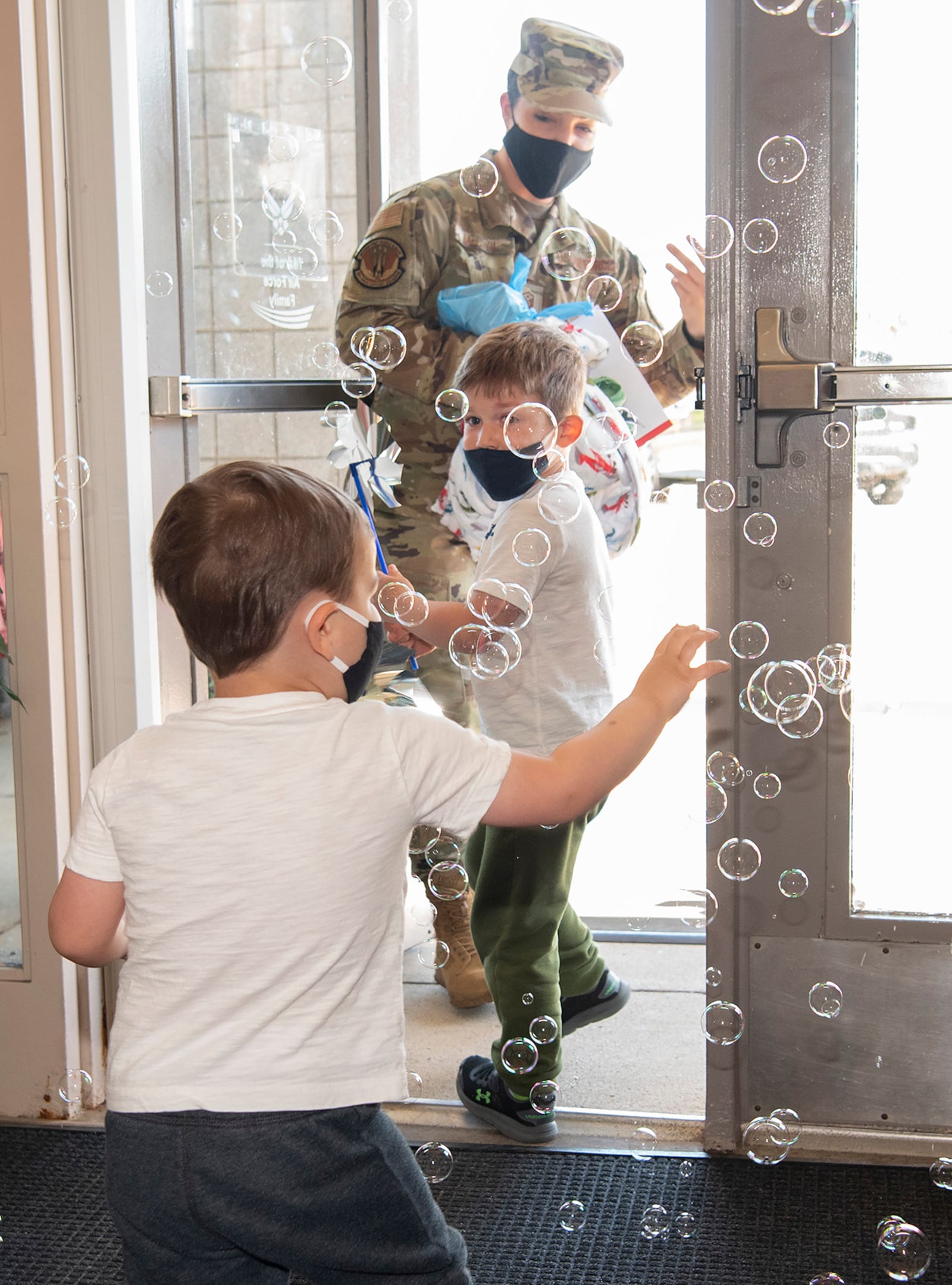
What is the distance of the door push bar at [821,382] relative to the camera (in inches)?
71.7

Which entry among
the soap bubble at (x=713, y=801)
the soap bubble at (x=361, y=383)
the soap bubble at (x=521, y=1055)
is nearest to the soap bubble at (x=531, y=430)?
the soap bubble at (x=361, y=383)

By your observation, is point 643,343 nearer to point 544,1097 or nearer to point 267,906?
point 544,1097

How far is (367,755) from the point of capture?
106 centimetres

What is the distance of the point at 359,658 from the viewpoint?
1180 millimetres

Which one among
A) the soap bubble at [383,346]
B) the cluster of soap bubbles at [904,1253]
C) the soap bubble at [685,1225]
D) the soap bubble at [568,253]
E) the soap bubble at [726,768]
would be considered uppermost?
the soap bubble at [568,253]

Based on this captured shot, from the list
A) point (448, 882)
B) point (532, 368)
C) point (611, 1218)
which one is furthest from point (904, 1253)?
point (532, 368)

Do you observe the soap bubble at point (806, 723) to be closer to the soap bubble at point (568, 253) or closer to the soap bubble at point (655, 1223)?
the soap bubble at point (655, 1223)

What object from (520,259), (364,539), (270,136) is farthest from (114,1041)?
(270,136)

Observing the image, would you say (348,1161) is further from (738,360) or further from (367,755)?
(738,360)

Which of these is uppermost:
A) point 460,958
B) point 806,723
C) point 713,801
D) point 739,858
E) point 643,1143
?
point 806,723

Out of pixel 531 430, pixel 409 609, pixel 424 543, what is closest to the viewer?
pixel 409 609

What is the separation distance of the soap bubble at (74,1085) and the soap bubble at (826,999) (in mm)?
1226

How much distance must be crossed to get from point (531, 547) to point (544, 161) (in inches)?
31.1

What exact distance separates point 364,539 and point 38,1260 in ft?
3.99
